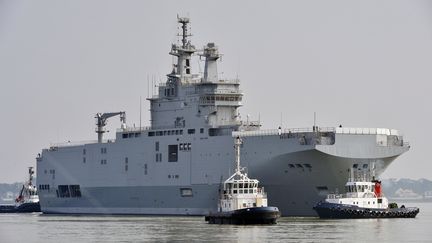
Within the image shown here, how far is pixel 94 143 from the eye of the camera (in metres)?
91.8

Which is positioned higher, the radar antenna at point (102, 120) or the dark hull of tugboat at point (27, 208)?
the radar antenna at point (102, 120)

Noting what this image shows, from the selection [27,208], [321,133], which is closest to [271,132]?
[321,133]

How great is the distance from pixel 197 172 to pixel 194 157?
3.68 ft

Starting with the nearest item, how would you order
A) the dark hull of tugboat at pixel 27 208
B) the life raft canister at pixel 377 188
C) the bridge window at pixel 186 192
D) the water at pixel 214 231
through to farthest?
the water at pixel 214 231 < the life raft canister at pixel 377 188 < the bridge window at pixel 186 192 < the dark hull of tugboat at pixel 27 208

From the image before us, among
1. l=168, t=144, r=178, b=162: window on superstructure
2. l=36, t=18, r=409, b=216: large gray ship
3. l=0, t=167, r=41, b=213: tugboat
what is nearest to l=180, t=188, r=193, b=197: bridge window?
l=36, t=18, r=409, b=216: large gray ship

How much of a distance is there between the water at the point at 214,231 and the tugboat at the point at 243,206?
1055 mm

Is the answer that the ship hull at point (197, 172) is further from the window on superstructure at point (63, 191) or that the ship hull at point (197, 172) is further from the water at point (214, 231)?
the water at point (214, 231)

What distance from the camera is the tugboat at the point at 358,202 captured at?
73.9 meters

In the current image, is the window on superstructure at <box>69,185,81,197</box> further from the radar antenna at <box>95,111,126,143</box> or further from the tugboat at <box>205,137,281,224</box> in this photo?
the tugboat at <box>205,137,281,224</box>

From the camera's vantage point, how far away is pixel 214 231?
61.1 metres

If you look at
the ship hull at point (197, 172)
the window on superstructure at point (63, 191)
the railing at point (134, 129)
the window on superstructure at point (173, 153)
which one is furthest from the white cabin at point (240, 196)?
the window on superstructure at point (63, 191)

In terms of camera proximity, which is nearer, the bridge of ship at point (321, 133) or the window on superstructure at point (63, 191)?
the bridge of ship at point (321, 133)

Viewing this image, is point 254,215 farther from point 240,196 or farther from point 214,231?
point 214,231

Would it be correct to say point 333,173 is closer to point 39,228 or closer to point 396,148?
point 396,148
